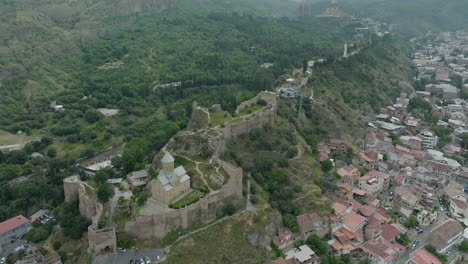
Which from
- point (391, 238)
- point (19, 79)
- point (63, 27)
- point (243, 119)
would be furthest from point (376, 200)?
point (63, 27)

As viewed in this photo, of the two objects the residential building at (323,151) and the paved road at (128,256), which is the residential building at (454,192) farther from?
the paved road at (128,256)

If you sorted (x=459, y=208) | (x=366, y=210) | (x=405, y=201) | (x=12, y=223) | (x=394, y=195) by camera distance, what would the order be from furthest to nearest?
(x=394, y=195), (x=405, y=201), (x=459, y=208), (x=366, y=210), (x=12, y=223)

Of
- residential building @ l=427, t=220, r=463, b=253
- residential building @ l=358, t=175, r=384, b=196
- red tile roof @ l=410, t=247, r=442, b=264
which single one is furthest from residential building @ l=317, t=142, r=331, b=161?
red tile roof @ l=410, t=247, r=442, b=264

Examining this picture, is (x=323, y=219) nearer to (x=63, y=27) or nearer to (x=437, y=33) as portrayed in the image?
(x=63, y=27)

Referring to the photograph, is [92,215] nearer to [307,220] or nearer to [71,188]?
[71,188]

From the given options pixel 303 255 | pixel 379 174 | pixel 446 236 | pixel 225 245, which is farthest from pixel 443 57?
pixel 225 245

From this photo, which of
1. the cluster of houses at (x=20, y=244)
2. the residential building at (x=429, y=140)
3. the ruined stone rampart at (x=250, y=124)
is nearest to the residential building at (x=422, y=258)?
the ruined stone rampart at (x=250, y=124)

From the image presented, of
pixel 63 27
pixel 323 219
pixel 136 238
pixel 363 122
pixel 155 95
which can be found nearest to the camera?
pixel 136 238
